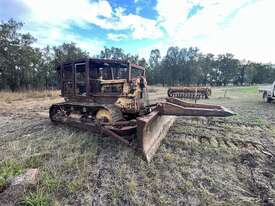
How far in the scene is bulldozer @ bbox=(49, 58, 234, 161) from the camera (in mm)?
4027

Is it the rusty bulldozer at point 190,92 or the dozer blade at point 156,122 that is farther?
the rusty bulldozer at point 190,92

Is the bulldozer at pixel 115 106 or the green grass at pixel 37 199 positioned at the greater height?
the bulldozer at pixel 115 106

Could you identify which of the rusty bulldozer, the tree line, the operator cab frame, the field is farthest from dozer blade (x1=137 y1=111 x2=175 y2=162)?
the tree line

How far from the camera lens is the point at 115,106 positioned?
4.88 meters

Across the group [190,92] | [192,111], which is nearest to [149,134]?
[192,111]

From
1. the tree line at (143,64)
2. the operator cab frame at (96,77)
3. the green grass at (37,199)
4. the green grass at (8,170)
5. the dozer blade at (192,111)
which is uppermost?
the tree line at (143,64)

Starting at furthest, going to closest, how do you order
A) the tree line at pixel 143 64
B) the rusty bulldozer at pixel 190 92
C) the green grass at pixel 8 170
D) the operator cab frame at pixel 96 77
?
the tree line at pixel 143 64 → the rusty bulldozer at pixel 190 92 → the operator cab frame at pixel 96 77 → the green grass at pixel 8 170

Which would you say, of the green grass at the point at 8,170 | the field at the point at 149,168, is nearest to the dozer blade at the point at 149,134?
the field at the point at 149,168

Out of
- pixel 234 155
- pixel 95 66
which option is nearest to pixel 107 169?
pixel 234 155

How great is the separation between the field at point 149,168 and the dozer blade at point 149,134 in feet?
0.56

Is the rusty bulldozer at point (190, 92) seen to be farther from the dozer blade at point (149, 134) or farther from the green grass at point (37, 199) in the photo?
the green grass at point (37, 199)

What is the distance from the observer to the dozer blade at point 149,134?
3.47 m

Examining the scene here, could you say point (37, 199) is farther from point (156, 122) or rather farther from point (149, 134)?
point (156, 122)

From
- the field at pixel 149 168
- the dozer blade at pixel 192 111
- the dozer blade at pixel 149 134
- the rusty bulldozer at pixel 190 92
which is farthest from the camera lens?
the rusty bulldozer at pixel 190 92
